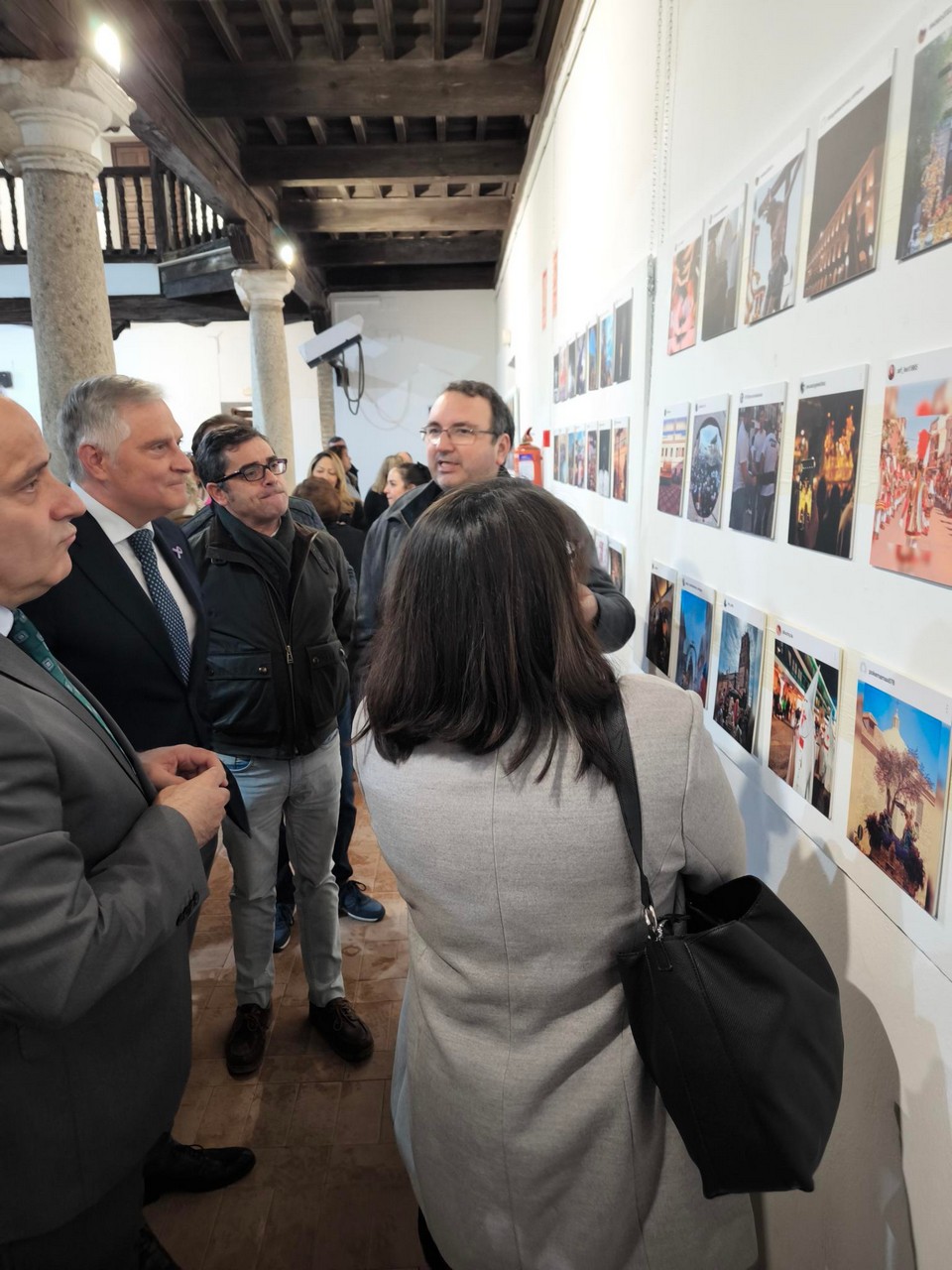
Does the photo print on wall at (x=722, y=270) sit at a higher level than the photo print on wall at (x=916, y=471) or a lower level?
higher

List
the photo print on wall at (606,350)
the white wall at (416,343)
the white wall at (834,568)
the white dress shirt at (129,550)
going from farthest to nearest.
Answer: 1. the white wall at (416,343)
2. the photo print on wall at (606,350)
3. the white dress shirt at (129,550)
4. the white wall at (834,568)

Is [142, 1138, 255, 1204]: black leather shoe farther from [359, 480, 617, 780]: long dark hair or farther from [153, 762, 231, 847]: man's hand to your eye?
[359, 480, 617, 780]: long dark hair

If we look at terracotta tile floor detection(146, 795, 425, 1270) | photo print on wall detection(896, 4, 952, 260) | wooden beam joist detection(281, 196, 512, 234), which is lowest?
terracotta tile floor detection(146, 795, 425, 1270)

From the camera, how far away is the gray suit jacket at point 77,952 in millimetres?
900

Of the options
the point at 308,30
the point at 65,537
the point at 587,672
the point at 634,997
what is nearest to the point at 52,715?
the point at 65,537

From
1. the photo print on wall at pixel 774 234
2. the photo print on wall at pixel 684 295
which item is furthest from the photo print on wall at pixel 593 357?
the photo print on wall at pixel 774 234

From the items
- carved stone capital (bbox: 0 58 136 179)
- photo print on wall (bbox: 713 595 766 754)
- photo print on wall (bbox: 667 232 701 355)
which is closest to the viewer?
photo print on wall (bbox: 713 595 766 754)

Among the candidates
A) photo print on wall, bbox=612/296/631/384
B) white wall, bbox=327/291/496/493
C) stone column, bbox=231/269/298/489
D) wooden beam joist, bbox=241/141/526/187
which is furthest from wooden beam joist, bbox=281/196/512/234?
photo print on wall, bbox=612/296/631/384

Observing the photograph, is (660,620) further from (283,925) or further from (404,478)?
(404,478)

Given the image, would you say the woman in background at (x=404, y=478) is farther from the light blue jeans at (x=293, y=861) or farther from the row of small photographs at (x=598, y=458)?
the light blue jeans at (x=293, y=861)

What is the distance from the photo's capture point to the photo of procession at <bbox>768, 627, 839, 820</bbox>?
1.06 m

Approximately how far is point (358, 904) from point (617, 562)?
175 cm

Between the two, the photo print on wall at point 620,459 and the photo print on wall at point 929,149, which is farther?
the photo print on wall at point 620,459

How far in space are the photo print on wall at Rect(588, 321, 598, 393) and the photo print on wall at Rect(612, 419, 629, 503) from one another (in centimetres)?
37
